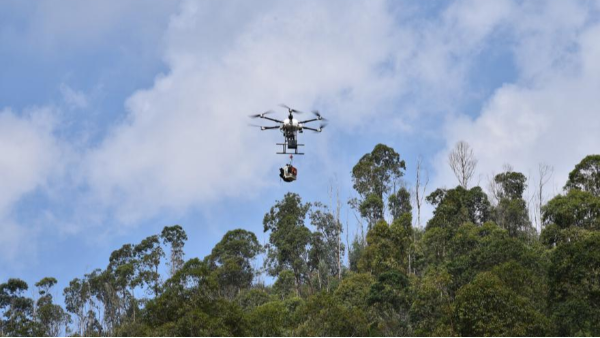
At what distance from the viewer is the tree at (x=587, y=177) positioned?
45.0 m

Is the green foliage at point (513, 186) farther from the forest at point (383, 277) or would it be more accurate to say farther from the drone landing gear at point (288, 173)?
the drone landing gear at point (288, 173)

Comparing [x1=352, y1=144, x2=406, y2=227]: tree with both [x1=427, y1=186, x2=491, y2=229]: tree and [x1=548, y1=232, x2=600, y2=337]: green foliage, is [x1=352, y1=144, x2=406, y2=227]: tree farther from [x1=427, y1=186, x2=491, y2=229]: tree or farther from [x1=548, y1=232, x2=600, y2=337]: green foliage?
[x1=548, y1=232, x2=600, y2=337]: green foliage

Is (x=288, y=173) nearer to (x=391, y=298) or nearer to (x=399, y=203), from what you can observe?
(x=391, y=298)

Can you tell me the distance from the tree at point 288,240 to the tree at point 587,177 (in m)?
21.5

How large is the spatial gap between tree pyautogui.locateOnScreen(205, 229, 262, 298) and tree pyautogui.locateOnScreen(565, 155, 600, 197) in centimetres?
2659

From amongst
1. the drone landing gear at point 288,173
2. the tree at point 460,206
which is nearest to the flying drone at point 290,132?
the drone landing gear at point 288,173

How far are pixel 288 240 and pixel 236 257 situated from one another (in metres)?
5.07

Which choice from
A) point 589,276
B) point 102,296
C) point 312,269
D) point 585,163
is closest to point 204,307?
point 589,276

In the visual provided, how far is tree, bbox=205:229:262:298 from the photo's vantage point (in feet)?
170

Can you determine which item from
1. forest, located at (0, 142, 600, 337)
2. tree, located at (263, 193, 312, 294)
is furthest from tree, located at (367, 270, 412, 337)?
tree, located at (263, 193, 312, 294)

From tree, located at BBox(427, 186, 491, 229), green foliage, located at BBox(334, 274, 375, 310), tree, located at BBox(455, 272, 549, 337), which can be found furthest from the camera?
tree, located at BBox(427, 186, 491, 229)

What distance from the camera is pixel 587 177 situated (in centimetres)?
4538

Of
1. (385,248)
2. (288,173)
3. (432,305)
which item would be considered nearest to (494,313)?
(432,305)

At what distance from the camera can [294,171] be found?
31.2 meters
